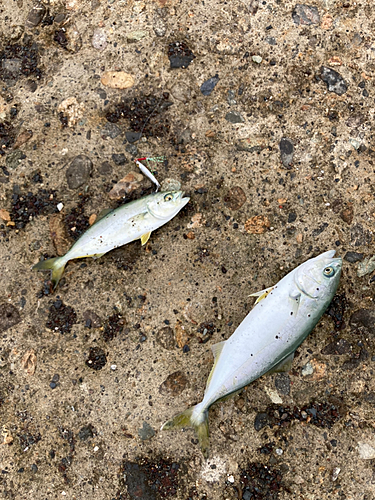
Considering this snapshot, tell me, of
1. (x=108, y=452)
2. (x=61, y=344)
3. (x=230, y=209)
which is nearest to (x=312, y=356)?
(x=230, y=209)

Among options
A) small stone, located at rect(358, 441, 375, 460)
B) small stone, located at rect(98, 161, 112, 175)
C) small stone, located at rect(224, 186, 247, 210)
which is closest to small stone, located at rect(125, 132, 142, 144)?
small stone, located at rect(98, 161, 112, 175)

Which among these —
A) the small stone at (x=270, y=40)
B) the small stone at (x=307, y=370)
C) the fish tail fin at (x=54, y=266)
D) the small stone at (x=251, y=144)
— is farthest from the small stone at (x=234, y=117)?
the small stone at (x=307, y=370)

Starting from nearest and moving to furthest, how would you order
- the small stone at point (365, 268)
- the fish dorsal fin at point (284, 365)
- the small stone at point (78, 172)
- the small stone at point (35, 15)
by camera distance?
1. the fish dorsal fin at point (284, 365)
2. the small stone at point (365, 268)
3. the small stone at point (78, 172)
4. the small stone at point (35, 15)

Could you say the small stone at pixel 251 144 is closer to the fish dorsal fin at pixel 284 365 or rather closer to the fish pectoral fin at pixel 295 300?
the fish pectoral fin at pixel 295 300

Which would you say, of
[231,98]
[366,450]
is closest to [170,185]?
[231,98]

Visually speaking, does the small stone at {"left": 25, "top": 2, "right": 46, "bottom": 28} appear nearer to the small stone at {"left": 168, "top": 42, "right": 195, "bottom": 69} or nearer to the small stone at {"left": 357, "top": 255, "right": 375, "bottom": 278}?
the small stone at {"left": 168, "top": 42, "right": 195, "bottom": 69}

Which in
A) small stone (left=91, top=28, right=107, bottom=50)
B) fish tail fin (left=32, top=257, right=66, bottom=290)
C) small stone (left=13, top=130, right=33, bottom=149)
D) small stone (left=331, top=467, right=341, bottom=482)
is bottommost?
small stone (left=331, top=467, right=341, bottom=482)

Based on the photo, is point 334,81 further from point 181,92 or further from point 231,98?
point 181,92
